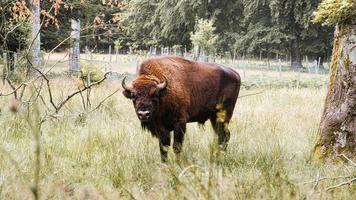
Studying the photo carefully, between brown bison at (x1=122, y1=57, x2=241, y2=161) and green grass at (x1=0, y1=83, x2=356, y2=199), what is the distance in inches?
11.1

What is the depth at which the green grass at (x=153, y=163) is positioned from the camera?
376cm

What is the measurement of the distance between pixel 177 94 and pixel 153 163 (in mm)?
1287

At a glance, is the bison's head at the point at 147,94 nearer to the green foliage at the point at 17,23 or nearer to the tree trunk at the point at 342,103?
the tree trunk at the point at 342,103

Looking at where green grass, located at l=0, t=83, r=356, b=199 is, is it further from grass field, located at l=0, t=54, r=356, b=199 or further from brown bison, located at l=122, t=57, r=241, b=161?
brown bison, located at l=122, t=57, r=241, b=161

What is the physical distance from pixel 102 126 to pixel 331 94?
3.60 m

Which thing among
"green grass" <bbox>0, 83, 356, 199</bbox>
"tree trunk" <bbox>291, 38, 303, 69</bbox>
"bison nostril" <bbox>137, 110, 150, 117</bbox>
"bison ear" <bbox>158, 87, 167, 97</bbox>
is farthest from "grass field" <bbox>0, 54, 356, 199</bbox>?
"tree trunk" <bbox>291, 38, 303, 69</bbox>

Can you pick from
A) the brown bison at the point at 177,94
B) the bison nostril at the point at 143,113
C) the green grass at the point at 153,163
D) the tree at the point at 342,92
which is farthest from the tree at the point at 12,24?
the tree at the point at 342,92

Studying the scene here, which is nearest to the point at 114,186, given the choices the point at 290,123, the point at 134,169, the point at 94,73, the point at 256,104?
the point at 134,169

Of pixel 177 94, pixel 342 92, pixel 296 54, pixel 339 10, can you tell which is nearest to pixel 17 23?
pixel 177 94

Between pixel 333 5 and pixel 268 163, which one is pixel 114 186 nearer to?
pixel 268 163

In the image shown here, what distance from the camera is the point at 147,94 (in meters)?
6.12

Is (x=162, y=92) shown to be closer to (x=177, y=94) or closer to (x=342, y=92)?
(x=177, y=94)

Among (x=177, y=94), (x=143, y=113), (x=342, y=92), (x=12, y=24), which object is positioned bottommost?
(x=143, y=113)

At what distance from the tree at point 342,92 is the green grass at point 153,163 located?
11.0 inches
